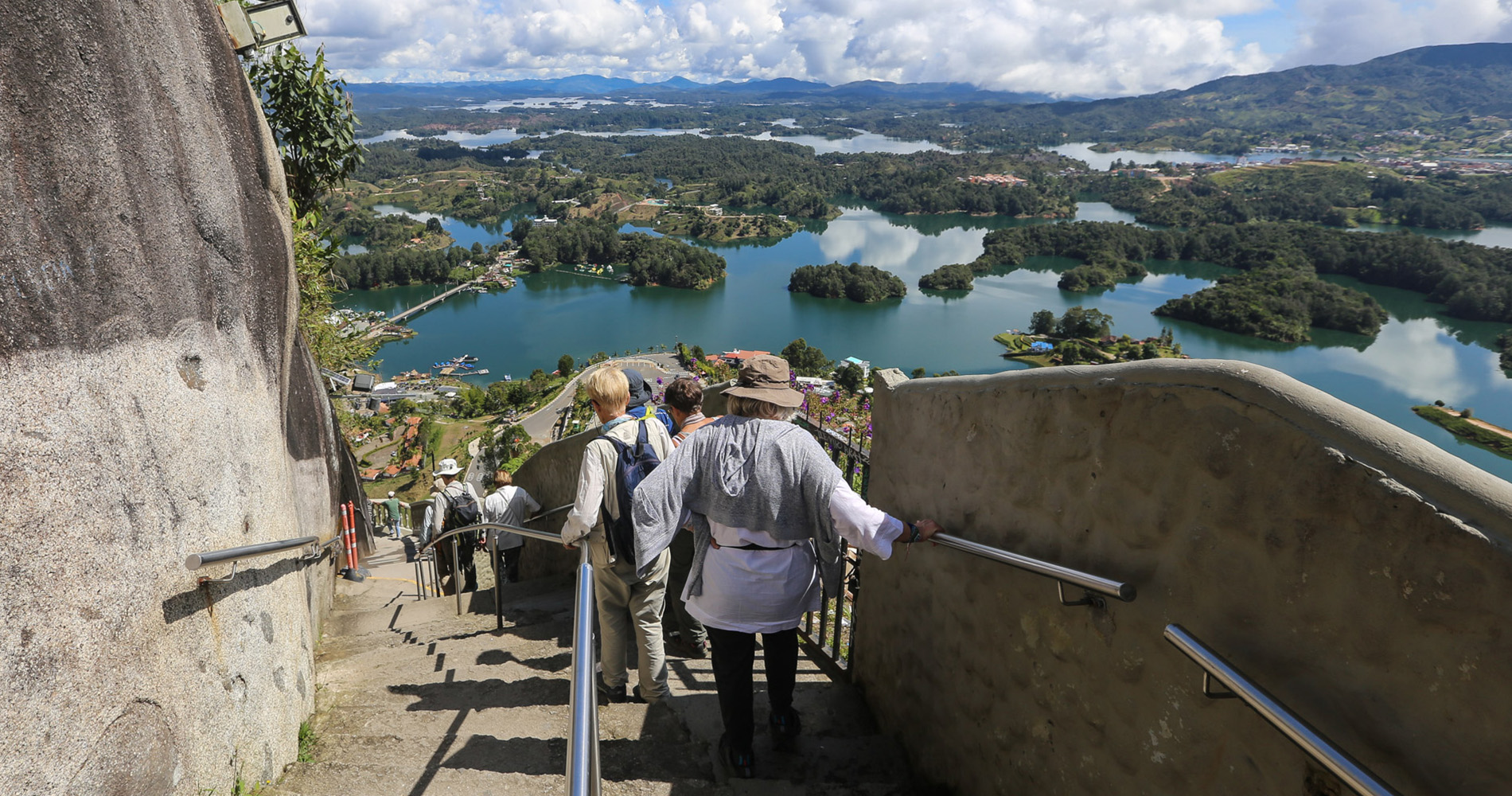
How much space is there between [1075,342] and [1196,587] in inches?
1822

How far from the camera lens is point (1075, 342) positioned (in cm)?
4419

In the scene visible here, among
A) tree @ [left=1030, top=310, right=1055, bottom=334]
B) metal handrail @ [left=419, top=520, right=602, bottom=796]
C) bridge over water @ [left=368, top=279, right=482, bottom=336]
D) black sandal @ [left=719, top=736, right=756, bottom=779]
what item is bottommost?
bridge over water @ [left=368, top=279, right=482, bottom=336]

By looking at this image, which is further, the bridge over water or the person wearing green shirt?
the bridge over water

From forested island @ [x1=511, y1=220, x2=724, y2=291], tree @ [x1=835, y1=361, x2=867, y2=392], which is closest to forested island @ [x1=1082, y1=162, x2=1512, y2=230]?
forested island @ [x1=511, y1=220, x2=724, y2=291]

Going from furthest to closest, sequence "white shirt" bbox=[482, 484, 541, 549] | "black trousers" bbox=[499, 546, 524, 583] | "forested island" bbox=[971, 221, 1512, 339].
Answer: "forested island" bbox=[971, 221, 1512, 339] → "black trousers" bbox=[499, 546, 524, 583] → "white shirt" bbox=[482, 484, 541, 549]

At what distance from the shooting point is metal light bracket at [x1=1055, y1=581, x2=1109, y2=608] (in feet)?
6.10

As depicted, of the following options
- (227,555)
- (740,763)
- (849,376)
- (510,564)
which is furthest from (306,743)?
(849,376)

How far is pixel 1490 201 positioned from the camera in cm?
7994

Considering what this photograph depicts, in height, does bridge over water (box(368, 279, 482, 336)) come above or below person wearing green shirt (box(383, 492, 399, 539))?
below

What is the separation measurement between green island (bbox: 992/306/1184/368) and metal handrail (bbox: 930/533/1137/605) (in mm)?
40928

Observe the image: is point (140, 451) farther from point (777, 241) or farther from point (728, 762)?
point (777, 241)

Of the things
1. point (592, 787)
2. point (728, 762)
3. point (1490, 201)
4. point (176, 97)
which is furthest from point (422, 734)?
point (1490, 201)

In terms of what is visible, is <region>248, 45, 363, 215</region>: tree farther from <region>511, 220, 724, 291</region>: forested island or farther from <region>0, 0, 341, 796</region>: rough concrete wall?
<region>511, 220, 724, 291</region>: forested island

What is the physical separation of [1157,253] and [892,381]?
82.2 metres
